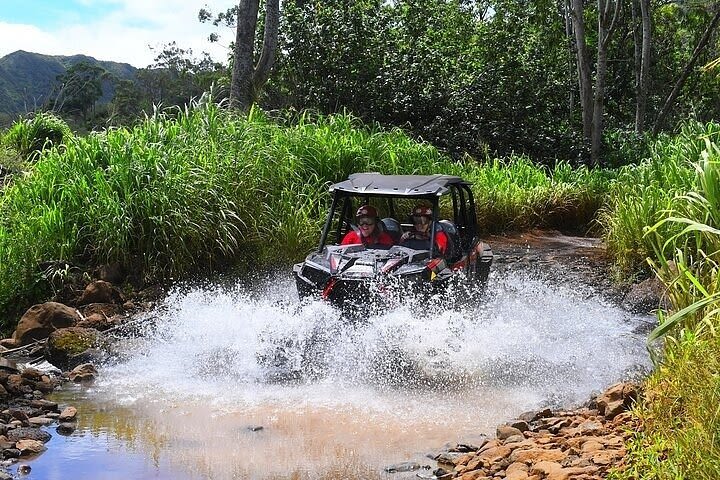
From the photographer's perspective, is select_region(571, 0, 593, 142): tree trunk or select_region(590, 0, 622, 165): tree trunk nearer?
select_region(571, 0, 593, 142): tree trunk

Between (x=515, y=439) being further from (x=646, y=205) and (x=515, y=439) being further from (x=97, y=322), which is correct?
(x=646, y=205)

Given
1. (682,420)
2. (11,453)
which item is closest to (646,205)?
(682,420)

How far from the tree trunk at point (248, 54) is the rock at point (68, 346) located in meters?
6.45

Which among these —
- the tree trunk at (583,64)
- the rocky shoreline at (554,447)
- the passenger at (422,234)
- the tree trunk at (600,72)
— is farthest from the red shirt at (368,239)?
the tree trunk at (600,72)

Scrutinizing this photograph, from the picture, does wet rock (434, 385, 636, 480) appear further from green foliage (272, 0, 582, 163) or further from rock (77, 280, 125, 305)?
green foliage (272, 0, 582, 163)

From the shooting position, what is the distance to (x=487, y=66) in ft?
62.0

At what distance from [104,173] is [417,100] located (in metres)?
10.5

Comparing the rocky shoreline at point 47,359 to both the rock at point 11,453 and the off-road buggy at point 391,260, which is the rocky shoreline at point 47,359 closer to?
the rock at point 11,453

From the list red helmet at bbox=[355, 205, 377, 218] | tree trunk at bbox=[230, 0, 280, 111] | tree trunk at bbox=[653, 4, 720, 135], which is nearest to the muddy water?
red helmet at bbox=[355, 205, 377, 218]

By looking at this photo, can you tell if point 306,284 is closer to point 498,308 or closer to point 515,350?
point 515,350

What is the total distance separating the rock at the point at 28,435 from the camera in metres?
4.95

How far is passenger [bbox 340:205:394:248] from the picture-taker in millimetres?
7590

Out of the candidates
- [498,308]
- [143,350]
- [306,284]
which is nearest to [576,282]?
[498,308]

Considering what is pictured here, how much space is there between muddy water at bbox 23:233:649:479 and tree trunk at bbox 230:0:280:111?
5553 millimetres
